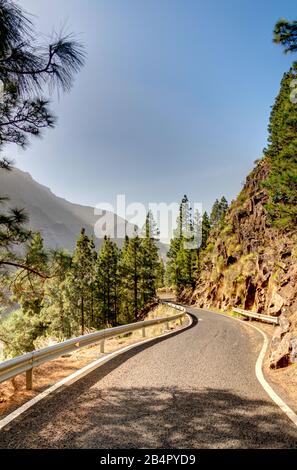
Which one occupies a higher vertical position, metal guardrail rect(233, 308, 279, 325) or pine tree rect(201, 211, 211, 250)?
pine tree rect(201, 211, 211, 250)

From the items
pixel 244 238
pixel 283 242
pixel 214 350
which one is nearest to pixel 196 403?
pixel 214 350

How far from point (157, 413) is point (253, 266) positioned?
1113 inches

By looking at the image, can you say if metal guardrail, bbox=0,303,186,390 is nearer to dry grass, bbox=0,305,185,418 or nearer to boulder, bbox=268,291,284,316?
dry grass, bbox=0,305,185,418

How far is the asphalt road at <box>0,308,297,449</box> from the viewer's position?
3689mm

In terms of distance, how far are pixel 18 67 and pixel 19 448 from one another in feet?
20.3

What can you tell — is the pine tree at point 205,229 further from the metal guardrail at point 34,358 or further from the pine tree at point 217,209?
the metal guardrail at point 34,358

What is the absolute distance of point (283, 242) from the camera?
85.5 feet

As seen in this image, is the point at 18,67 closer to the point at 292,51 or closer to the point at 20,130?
the point at 20,130

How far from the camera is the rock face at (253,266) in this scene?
18.3 m

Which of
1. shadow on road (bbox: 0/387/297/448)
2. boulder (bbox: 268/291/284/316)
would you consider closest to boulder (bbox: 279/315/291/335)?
shadow on road (bbox: 0/387/297/448)

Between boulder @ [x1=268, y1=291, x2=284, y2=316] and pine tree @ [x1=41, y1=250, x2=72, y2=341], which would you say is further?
pine tree @ [x1=41, y1=250, x2=72, y2=341]

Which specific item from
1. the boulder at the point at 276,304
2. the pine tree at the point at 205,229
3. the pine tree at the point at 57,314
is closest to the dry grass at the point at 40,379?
the boulder at the point at 276,304

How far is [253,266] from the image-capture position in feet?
101

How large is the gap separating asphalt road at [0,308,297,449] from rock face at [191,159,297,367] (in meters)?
3.31
